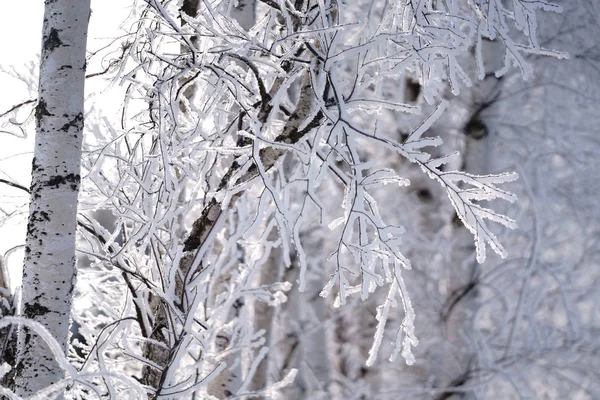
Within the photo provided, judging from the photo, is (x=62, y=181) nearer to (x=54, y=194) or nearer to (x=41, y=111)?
(x=54, y=194)

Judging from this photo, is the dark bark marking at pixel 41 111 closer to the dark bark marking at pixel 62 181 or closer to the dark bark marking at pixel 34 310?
the dark bark marking at pixel 62 181

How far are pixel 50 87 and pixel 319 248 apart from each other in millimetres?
3330

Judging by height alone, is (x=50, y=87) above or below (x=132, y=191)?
above

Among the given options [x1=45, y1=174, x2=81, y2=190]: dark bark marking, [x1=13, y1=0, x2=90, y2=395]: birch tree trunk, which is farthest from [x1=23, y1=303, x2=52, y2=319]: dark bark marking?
[x1=45, y1=174, x2=81, y2=190]: dark bark marking

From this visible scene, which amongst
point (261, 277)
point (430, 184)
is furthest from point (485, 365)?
point (261, 277)

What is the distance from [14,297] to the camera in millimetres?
2393

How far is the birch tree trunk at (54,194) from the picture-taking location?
59.2 inches

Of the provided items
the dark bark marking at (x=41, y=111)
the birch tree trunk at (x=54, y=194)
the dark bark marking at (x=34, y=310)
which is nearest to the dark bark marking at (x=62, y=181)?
the birch tree trunk at (x=54, y=194)

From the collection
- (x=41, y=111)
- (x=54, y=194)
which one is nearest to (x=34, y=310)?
(x=54, y=194)

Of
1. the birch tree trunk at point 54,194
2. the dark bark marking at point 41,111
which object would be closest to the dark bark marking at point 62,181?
the birch tree trunk at point 54,194

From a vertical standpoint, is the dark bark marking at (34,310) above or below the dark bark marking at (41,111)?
below

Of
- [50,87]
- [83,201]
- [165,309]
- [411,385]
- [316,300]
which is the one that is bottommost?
[411,385]

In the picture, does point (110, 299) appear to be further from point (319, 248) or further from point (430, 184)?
point (430, 184)

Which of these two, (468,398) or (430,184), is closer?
(468,398)
